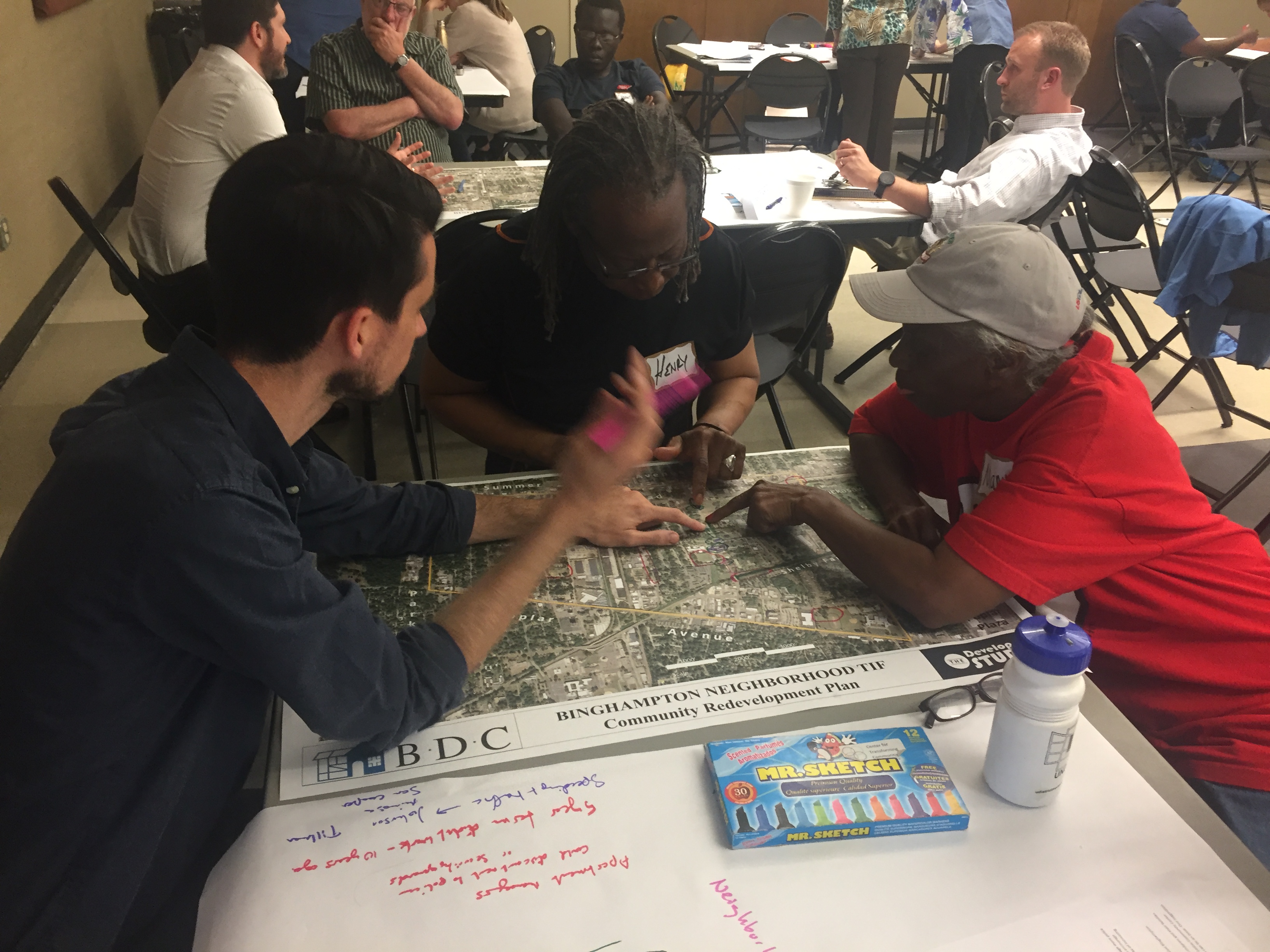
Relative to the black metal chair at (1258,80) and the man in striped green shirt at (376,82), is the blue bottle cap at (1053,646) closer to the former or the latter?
the man in striped green shirt at (376,82)

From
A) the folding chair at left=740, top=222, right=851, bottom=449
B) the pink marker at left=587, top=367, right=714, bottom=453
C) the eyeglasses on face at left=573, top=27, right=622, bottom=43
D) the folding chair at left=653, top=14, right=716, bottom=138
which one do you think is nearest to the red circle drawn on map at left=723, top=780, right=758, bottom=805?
the pink marker at left=587, top=367, right=714, bottom=453

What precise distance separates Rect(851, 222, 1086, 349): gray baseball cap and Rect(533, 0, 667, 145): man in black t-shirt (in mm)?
3767

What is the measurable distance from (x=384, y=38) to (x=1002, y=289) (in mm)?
2924

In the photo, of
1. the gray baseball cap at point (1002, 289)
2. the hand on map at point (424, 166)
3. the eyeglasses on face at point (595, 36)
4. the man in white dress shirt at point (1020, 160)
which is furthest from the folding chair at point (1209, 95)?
the gray baseball cap at point (1002, 289)

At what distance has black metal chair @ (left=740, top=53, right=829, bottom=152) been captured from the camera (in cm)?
535

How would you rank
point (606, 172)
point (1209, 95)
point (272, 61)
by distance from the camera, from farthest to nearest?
1. point (1209, 95)
2. point (272, 61)
3. point (606, 172)

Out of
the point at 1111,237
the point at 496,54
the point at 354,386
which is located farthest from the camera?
the point at 496,54

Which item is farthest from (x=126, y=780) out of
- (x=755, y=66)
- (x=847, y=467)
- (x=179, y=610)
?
(x=755, y=66)

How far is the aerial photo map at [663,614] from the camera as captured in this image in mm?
977

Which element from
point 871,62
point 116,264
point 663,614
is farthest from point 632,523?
point 871,62

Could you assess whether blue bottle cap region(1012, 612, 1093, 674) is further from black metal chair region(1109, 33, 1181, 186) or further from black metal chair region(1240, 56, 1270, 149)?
black metal chair region(1240, 56, 1270, 149)

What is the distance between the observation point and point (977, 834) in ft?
2.64

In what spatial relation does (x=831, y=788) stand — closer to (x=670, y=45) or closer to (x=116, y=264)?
(x=116, y=264)

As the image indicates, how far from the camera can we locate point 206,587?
2.35 ft
